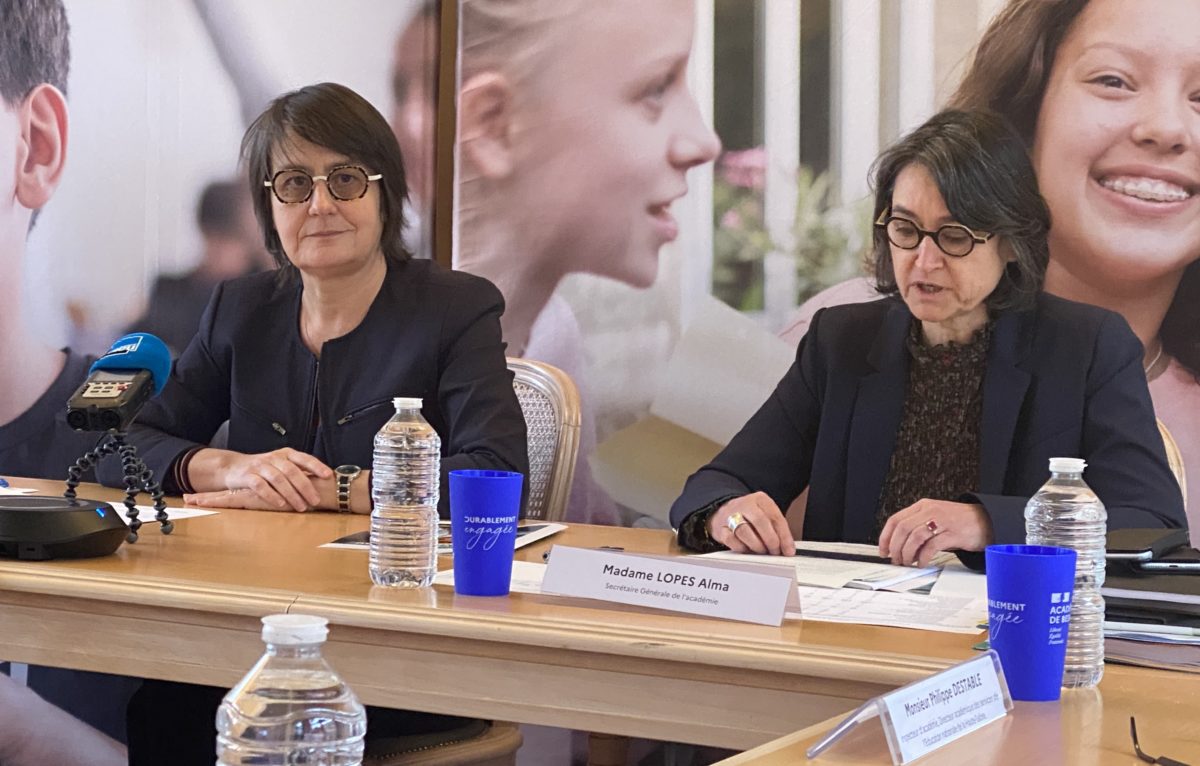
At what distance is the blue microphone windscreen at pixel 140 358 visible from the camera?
188 cm

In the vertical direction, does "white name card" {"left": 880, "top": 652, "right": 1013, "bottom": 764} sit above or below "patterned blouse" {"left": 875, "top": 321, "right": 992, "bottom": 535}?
below

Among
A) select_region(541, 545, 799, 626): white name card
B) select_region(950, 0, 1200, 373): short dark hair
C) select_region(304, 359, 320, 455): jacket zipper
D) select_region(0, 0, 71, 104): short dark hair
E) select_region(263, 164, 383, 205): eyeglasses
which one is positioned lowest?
select_region(541, 545, 799, 626): white name card

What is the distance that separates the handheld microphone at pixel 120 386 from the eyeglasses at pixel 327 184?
2.09 ft

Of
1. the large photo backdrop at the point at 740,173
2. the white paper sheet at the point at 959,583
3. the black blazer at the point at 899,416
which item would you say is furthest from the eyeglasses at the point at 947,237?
the white paper sheet at the point at 959,583

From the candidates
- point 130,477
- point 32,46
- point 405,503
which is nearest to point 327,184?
point 130,477

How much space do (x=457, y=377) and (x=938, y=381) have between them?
84cm

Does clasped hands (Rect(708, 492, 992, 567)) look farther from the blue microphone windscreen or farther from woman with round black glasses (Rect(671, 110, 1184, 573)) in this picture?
the blue microphone windscreen

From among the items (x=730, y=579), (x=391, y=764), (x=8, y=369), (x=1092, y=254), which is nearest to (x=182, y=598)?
(x=391, y=764)

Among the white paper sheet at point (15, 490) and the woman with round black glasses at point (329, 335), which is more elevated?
the woman with round black glasses at point (329, 335)

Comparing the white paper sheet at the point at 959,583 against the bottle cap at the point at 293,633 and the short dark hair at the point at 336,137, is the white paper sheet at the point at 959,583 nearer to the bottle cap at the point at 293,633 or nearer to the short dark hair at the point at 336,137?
the bottle cap at the point at 293,633

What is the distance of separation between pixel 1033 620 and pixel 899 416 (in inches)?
46.8

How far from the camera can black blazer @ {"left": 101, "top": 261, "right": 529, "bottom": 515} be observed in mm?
2375

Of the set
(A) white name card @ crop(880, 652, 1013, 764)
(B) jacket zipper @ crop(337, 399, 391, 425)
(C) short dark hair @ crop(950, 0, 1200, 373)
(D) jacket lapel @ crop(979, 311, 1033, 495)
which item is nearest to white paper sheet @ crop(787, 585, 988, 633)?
(A) white name card @ crop(880, 652, 1013, 764)

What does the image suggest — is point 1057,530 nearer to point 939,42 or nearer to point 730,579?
point 730,579
